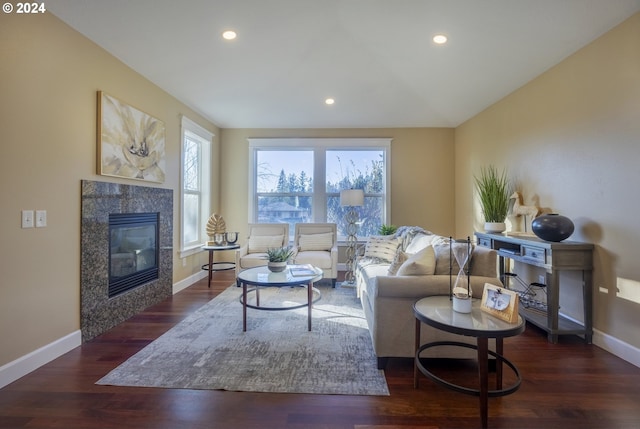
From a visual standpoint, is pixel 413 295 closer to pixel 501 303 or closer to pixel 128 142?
pixel 501 303

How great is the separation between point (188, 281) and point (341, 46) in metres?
3.79

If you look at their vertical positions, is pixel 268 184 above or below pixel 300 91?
below

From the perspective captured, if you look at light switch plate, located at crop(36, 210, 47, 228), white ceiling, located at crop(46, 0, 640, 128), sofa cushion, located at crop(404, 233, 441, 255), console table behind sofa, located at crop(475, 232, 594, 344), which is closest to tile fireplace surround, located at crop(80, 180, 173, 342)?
light switch plate, located at crop(36, 210, 47, 228)

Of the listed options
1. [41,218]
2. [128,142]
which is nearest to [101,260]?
[41,218]

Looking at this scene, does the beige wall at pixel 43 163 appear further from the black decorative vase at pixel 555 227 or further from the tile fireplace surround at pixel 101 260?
the black decorative vase at pixel 555 227

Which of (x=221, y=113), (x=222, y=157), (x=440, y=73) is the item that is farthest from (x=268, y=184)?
(x=440, y=73)

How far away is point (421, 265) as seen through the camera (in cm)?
220

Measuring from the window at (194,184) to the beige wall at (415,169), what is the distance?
63cm

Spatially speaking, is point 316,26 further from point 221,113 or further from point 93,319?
point 93,319

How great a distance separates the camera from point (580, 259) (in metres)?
2.65

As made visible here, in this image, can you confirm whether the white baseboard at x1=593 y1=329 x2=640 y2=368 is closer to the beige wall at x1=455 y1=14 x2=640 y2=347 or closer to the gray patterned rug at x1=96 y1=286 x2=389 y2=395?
the beige wall at x1=455 y1=14 x2=640 y2=347

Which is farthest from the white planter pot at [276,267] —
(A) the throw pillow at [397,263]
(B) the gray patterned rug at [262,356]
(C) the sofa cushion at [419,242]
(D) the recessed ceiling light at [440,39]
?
(D) the recessed ceiling light at [440,39]

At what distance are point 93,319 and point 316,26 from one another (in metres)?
3.53

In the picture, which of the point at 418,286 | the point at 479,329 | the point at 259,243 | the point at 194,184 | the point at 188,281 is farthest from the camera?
the point at 194,184
